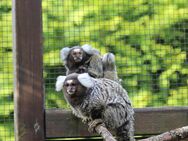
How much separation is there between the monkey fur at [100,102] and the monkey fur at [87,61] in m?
0.50

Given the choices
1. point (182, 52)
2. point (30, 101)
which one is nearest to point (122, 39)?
point (182, 52)

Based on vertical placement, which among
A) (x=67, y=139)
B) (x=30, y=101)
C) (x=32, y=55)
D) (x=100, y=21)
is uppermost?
(x=100, y=21)

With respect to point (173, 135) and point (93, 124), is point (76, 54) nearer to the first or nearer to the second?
point (93, 124)

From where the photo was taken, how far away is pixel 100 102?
3.10 meters

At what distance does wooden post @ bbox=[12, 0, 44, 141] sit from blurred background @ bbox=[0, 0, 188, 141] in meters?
0.42

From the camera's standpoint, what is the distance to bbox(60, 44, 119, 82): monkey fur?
3.75 metres

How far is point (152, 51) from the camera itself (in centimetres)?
376

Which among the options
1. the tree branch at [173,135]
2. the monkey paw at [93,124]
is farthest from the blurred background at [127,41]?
the tree branch at [173,135]

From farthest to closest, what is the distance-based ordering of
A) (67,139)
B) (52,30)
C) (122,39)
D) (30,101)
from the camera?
(122,39)
(52,30)
(67,139)
(30,101)

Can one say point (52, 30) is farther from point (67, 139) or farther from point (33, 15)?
point (67, 139)

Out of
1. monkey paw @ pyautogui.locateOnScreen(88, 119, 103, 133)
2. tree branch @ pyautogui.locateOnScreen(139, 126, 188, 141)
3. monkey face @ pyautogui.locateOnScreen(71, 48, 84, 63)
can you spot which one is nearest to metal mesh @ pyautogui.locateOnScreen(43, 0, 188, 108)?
monkey face @ pyautogui.locateOnScreen(71, 48, 84, 63)

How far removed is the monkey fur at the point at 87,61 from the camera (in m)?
3.75

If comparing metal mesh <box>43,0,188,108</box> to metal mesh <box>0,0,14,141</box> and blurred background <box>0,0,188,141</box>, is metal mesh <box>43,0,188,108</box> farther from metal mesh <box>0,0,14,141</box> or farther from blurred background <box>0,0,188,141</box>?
metal mesh <box>0,0,14,141</box>

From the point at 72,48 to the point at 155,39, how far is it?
25.7 inches
